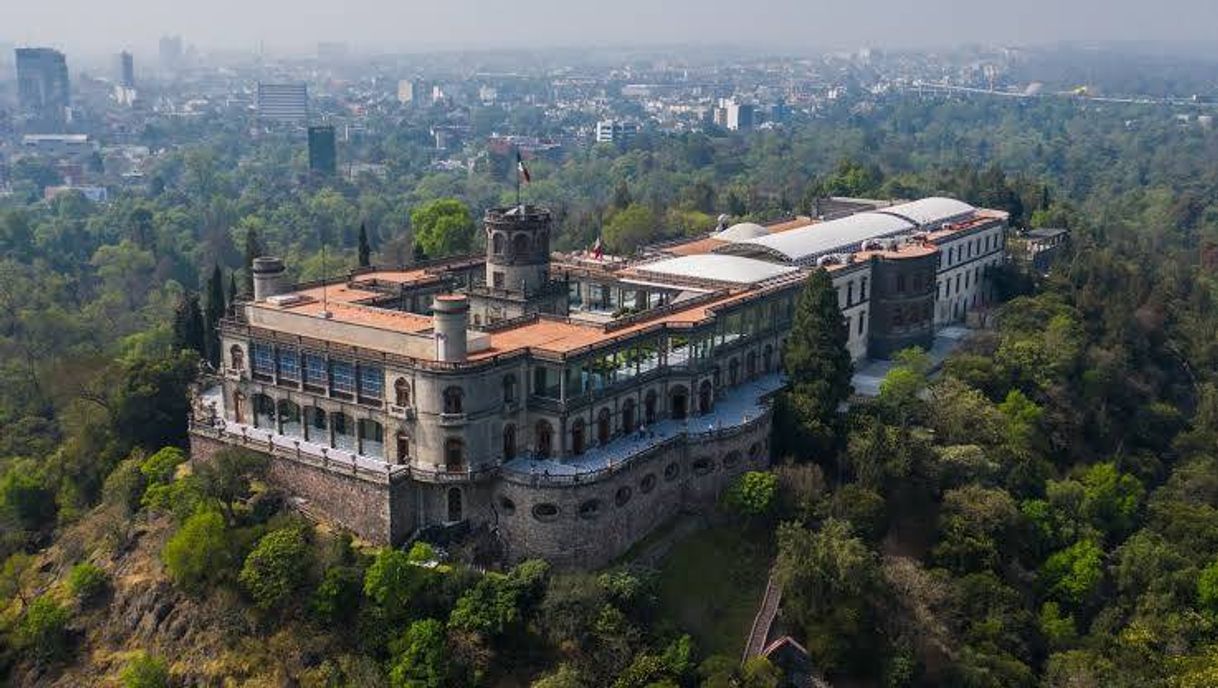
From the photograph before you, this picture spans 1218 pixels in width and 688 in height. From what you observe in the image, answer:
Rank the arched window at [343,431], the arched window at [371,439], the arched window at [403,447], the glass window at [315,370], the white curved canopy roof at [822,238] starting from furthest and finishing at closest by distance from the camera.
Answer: the white curved canopy roof at [822,238], the glass window at [315,370], the arched window at [343,431], the arched window at [371,439], the arched window at [403,447]

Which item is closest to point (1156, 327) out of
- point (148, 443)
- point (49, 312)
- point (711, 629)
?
point (711, 629)

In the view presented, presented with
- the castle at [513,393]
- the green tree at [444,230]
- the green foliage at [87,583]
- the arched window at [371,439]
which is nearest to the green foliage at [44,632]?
the green foliage at [87,583]

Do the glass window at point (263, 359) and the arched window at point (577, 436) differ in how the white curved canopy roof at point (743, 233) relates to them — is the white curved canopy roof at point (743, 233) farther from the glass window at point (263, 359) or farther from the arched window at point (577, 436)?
the glass window at point (263, 359)

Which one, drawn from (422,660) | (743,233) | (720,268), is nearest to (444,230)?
(743,233)

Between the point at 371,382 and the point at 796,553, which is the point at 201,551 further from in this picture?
the point at 796,553

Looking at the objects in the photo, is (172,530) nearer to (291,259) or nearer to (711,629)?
(711,629)

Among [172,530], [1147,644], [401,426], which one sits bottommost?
[1147,644]
